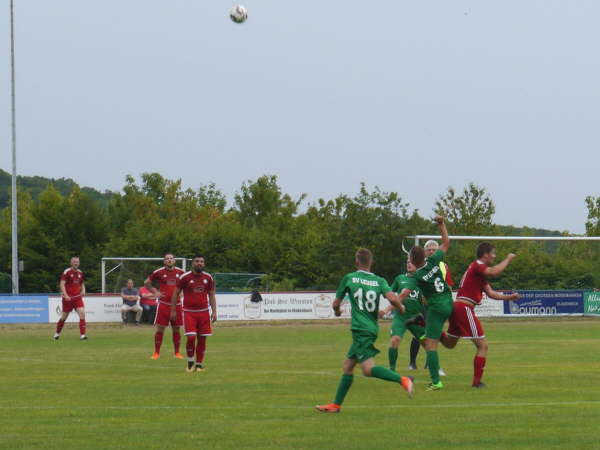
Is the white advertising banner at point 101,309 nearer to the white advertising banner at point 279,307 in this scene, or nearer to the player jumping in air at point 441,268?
the white advertising banner at point 279,307

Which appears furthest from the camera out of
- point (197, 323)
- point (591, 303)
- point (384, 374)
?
point (591, 303)

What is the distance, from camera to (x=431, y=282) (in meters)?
15.6

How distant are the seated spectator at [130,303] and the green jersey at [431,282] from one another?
27.7m

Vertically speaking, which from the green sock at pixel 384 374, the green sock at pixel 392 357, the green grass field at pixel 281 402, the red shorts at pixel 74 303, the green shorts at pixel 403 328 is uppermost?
the red shorts at pixel 74 303

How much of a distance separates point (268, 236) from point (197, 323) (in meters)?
50.0

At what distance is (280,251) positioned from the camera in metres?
69.3

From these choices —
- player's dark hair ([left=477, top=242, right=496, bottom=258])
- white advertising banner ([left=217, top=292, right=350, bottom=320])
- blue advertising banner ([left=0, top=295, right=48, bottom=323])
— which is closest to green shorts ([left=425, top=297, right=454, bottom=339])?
player's dark hair ([left=477, top=242, right=496, bottom=258])

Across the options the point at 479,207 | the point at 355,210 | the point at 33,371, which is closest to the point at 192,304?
the point at 33,371

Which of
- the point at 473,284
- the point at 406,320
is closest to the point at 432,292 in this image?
the point at 473,284

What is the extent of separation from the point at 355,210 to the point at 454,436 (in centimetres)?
4814

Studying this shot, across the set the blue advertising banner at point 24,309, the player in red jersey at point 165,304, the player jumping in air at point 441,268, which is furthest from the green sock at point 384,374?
the blue advertising banner at point 24,309

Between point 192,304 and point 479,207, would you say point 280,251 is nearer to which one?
point 479,207

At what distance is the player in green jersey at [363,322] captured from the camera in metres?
12.4

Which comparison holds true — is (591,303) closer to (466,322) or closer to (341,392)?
(466,322)
